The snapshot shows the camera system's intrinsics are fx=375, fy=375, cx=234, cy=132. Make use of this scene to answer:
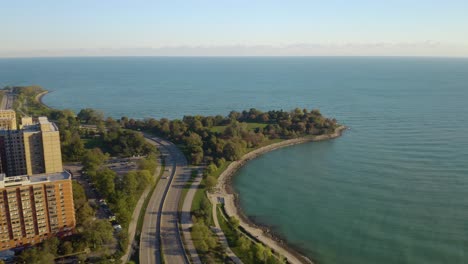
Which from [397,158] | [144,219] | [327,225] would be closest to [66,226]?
[144,219]

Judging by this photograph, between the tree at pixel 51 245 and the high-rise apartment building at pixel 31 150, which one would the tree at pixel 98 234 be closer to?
the tree at pixel 51 245

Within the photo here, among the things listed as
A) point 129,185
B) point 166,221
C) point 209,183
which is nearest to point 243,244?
point 166,221

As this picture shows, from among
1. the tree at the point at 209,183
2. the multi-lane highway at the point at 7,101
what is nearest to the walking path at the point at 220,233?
the tree at the point at 209,183

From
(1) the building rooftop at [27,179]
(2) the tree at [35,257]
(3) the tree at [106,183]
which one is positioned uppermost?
(1) the building rooftop at [27,179]

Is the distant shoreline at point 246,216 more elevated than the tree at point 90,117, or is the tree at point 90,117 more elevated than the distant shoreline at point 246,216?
the tree at point 90,117

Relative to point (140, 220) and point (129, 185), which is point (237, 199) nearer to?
point (140, 220)

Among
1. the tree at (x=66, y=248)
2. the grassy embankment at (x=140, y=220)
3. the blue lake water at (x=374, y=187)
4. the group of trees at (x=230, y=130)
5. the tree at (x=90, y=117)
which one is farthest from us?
the tree at (x=90, y=117)

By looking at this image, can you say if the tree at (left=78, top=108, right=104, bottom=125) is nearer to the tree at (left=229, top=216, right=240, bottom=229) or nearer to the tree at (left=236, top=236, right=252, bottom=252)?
the tree at (left=229, top=216, right=240, bottom=229)

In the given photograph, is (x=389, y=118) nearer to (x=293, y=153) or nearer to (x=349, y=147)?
(x=349, y=147)
